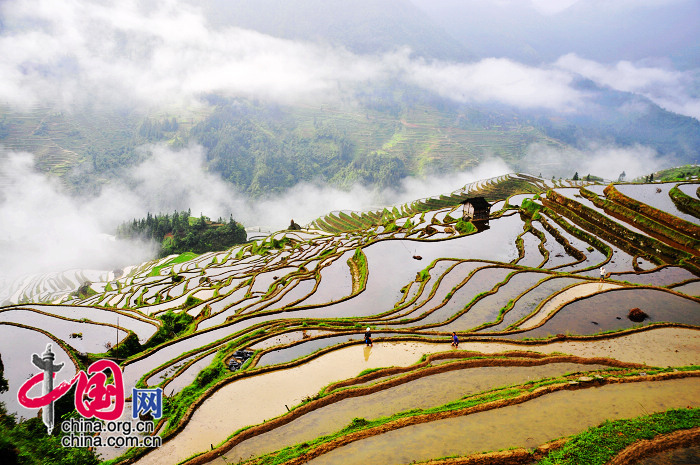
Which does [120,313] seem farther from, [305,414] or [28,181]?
[28,181]

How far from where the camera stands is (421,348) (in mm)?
13688

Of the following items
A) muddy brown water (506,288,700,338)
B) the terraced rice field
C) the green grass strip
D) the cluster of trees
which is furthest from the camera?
the cluster of trees

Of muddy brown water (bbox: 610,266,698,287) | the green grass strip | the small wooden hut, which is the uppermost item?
the small wooden hut

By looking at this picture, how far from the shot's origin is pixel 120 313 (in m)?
23.8

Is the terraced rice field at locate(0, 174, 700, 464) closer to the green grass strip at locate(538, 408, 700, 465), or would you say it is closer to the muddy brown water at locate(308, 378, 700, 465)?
the muddy brown water at locate(308, 378, 700, 465)

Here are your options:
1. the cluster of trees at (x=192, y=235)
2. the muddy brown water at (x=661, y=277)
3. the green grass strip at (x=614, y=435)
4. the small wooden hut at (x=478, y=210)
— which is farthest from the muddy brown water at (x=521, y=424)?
the cluster of trees at (x=192, y=235)

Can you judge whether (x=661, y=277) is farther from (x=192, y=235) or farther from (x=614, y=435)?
(x=192, y=235)

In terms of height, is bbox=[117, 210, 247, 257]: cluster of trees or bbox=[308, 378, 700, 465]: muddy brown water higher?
bbox=[117, 210, 247, 257]: cluster of trees

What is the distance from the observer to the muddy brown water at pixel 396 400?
8891 mm

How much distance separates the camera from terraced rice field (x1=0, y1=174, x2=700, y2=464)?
349 inches

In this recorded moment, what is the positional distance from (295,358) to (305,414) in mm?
3695

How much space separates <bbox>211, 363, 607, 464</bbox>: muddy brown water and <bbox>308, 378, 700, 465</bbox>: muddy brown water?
1.17 m

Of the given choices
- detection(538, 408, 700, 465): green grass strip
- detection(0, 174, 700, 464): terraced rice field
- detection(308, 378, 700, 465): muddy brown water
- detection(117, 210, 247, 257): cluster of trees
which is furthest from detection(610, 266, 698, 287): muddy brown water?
detection(117, 210, 247, 257): cluster of trees

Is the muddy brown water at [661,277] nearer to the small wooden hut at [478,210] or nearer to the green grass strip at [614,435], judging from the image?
the green grass strip at [614,435]
